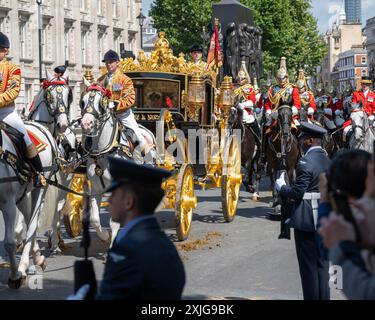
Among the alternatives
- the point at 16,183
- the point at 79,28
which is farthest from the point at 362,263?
the point at 79,28

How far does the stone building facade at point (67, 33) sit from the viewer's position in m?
50.1

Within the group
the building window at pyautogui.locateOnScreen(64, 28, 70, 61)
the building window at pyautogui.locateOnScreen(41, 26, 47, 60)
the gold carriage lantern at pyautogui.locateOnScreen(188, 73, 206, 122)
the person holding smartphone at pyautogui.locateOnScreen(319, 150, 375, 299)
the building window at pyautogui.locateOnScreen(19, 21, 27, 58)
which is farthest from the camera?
the building window at pyautogui.locateOnScreen(64, 28, 70, 61)

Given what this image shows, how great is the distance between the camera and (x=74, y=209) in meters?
13.3

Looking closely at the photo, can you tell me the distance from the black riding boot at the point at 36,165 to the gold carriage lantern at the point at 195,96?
4708 mm

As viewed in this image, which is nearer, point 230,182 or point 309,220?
point 309,220

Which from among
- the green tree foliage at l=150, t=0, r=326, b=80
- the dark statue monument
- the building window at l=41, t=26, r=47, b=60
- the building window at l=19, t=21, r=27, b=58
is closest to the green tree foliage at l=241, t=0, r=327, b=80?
the green tree foliage at l=150, t=0, r=326, b=80

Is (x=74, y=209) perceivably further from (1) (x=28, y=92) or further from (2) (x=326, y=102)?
(1) (x=28, y=92)

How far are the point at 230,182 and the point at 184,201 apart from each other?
2.55 m

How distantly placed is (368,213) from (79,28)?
185ft

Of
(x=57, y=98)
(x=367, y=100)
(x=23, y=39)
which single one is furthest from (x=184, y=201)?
(x=23, y=39)

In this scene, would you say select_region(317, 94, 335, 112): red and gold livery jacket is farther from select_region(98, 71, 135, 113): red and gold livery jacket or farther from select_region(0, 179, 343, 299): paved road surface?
select_region(98, 71, 135, 113): red and gold livery jacket

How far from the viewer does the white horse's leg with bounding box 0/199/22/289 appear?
981cm

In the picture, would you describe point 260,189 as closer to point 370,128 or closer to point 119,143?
point 370,128

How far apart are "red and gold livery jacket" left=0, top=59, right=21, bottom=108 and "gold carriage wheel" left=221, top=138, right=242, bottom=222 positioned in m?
6.18
